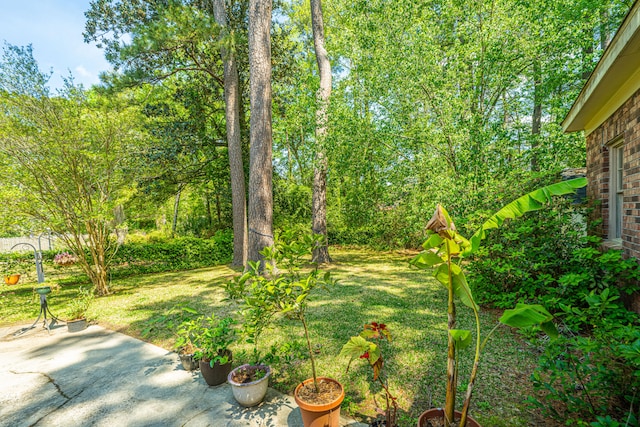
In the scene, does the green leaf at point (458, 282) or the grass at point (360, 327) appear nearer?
the green leaf at point (458, 282)

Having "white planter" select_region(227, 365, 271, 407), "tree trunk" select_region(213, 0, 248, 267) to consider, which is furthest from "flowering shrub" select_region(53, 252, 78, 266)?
"white planter" select_region(227, 365, 271, 407)

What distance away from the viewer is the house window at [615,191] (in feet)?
14.1

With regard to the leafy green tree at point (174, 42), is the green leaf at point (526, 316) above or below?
below

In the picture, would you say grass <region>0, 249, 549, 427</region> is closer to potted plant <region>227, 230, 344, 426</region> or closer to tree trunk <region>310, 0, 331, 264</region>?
potted plant <region>227, 230, 344, 426</region>

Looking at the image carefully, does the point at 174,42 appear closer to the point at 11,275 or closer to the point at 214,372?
the point at 11,275

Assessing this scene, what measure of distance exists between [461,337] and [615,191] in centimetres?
468

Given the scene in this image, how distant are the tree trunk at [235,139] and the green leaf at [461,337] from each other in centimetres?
918

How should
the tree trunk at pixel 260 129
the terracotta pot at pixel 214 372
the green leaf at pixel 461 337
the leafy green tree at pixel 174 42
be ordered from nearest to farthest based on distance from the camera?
1. the green leaf at pixel 461 337
2. the terracotta pot at pixel 214 372
3. the tree trunk at pixel 260 129
4. the leafy green tree at pixel 174 42

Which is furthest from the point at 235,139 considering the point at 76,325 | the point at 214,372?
the point at 214,372

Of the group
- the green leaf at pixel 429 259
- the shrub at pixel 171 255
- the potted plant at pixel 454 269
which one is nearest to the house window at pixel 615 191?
the potted plant at pixel 454 269

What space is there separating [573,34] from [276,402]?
967 cm

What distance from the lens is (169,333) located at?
15.8ft

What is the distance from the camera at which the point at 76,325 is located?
Result: 5.25 m

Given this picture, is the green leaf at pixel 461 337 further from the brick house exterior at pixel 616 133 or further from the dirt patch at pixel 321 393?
the brick house exterior at pixel 616 133
